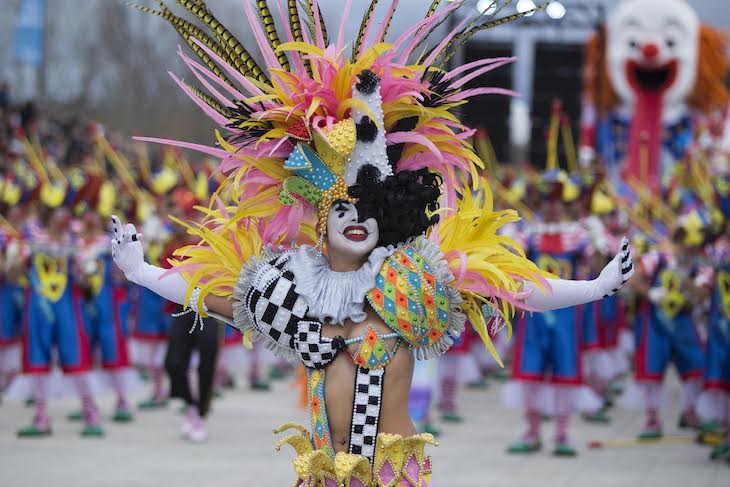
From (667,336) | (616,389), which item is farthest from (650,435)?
(616,389)

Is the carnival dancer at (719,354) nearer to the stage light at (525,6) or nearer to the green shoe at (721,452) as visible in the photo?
the green shoe at (721,452)

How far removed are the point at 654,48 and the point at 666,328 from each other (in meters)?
5.75

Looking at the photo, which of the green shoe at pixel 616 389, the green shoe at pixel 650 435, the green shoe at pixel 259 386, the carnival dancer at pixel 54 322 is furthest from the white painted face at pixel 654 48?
the carnival dancer at pixel 54 322

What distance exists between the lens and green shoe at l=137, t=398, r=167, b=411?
39.3 feet

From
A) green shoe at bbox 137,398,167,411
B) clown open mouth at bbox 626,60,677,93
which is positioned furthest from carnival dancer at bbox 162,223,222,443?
clown open mouth at bbox 626,60,677,93

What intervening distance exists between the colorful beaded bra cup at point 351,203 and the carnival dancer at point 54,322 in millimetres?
5192

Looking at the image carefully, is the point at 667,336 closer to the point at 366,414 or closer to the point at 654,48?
the point at 654,48

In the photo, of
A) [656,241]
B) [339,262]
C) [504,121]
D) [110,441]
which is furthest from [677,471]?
[504,121]

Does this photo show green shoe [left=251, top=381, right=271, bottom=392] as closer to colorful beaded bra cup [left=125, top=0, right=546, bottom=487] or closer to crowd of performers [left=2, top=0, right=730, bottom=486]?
crowd of performers [left=2, top=0, right=730, bottom=486]

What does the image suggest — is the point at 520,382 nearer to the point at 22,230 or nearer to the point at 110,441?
the point at 110,441

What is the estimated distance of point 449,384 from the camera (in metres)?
11.7

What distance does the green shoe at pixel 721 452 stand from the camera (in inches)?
370

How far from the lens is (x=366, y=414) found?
484cm

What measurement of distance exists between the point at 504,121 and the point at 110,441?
568 inches
